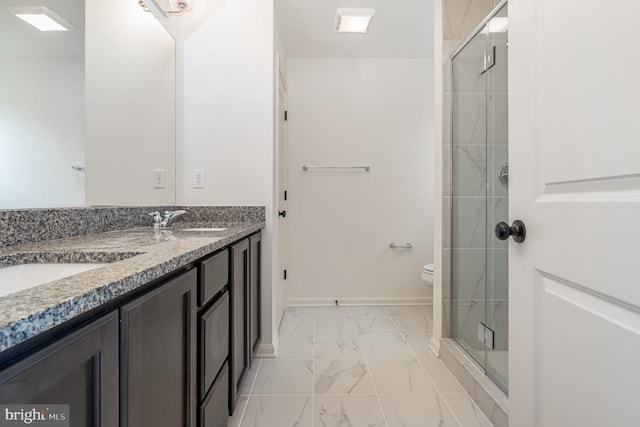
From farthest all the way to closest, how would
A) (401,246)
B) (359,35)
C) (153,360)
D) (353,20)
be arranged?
(401,246) → (359,35) → (353,20) → (153,360)

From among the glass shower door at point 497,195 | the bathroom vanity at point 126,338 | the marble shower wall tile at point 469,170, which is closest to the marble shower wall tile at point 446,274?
the glass shower door at point 497,195

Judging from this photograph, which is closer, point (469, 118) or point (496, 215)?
point (496, 215)

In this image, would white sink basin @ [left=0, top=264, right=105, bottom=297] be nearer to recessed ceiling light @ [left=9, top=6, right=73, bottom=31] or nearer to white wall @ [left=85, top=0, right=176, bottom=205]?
white wall @ [left=85, top=0, right=176, bottom=205]

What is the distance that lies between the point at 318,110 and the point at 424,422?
94.9 inches

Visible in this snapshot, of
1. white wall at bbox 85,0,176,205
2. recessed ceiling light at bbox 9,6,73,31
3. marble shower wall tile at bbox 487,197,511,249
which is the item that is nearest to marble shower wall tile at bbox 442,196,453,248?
marble shower wall tile at bbox 487,197,511,249

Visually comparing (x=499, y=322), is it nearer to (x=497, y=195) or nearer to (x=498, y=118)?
(x=497, y=195)

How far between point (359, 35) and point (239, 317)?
7.47 feet

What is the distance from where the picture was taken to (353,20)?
7.02 ft

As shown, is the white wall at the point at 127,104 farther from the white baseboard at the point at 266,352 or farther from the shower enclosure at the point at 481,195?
the shower enclosure at the point at 481,195

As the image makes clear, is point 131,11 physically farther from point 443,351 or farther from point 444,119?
point 443,351

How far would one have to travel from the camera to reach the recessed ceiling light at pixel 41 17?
889 mm

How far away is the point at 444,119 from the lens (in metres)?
1.83

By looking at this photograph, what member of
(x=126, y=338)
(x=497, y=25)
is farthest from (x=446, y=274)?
(x=126, y=338)

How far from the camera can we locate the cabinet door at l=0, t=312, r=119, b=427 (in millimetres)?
352
